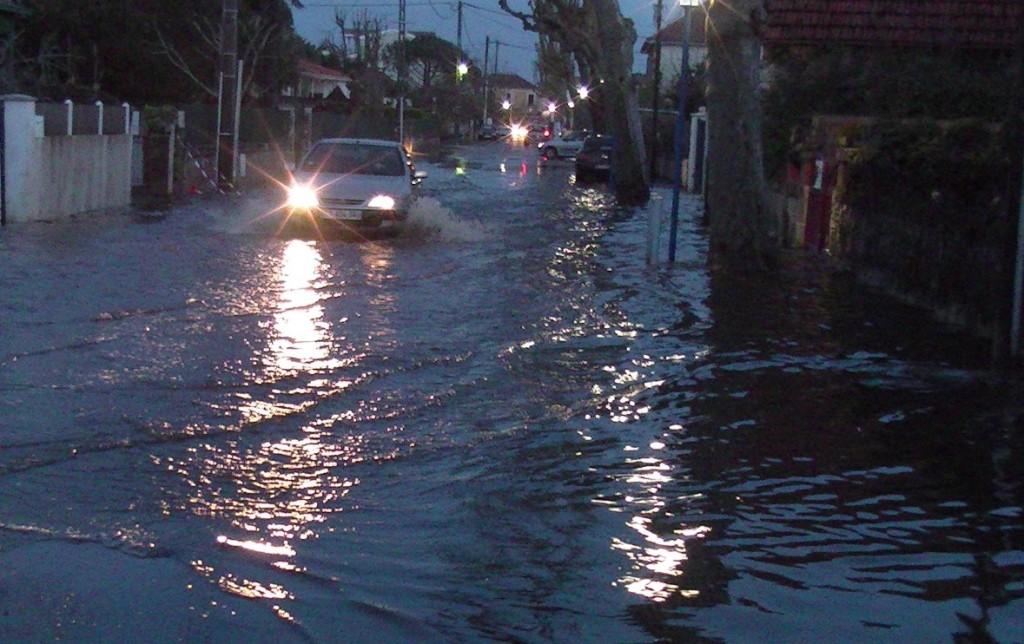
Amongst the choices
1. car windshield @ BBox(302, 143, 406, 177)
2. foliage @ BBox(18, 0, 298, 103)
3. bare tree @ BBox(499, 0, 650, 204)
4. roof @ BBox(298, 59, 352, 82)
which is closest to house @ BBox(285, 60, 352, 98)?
roof @ BBox(298, 59, 352, 82)

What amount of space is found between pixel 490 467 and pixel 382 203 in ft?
40.3

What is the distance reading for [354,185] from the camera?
19.8 metres

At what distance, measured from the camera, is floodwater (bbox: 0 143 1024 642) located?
552cm

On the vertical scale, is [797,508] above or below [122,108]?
below

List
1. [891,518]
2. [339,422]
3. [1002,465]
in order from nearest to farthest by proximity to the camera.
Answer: [891,518] → [1002,465] → [339,422]

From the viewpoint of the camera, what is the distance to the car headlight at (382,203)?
64.0 ft

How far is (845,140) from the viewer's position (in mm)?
17594

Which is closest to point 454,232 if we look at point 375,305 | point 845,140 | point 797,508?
point 845,140

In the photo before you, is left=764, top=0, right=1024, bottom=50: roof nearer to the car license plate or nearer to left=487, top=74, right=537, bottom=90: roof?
the car license plate

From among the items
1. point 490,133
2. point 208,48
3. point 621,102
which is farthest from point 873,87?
point 490,133

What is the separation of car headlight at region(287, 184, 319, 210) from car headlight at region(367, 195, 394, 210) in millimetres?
807

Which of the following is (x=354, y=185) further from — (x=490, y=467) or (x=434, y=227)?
(x=490, y=467)

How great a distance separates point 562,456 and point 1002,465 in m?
2.58

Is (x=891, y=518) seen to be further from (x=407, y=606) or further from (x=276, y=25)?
(x=276, y=25)
